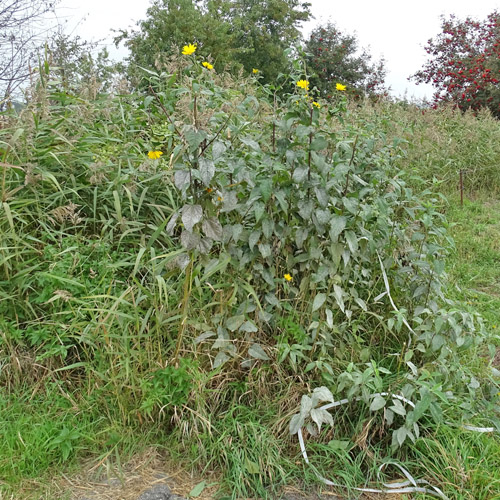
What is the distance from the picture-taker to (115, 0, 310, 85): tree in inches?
475

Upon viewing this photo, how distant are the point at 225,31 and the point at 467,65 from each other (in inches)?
254

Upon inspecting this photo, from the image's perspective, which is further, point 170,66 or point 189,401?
point 170,66

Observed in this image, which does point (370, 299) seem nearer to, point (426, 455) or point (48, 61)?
point (426, 455)

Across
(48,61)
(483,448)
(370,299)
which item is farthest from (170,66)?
(483,448)

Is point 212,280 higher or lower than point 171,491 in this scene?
higher

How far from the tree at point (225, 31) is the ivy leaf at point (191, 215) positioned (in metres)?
6.22

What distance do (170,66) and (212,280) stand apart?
1.79 meters

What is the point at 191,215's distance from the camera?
6.53 ft

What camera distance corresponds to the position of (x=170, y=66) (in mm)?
3506

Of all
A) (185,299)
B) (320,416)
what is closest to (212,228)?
(185,299)

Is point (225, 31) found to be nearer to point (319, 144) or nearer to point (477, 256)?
point (477, 256)

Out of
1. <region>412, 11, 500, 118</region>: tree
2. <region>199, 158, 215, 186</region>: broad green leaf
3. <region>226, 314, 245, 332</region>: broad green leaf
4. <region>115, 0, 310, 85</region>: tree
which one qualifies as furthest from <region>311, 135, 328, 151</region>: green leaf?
<region>412, 11, 500, 118</region>: tree

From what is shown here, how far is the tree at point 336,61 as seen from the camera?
60.5 feet

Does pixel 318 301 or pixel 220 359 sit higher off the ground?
pixel 318 301
